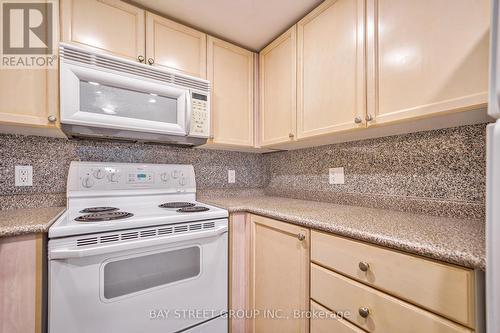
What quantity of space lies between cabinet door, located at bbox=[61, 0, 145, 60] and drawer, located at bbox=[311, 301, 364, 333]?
166 centimetres

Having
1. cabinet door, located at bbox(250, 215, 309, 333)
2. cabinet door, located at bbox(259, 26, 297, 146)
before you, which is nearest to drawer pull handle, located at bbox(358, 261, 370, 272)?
cabinet door, located at bbox(250, 215, 309, 333)

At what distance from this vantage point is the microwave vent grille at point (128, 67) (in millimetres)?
1141

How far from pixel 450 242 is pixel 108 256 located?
4.13 feet

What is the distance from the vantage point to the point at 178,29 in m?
1.51

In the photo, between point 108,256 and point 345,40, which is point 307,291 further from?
point 345,40

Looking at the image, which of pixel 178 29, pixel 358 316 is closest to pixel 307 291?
pixel 358 316

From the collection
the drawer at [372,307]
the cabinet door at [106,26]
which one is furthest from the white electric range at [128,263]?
the cabinet door at [106,26]

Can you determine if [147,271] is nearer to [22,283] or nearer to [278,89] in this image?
[22,283]

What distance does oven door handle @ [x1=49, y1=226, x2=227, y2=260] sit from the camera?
88 cm

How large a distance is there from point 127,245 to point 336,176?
1297 millimetres

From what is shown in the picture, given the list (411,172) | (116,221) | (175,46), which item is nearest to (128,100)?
(175,46)

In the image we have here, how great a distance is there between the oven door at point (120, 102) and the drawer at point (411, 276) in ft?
3.67

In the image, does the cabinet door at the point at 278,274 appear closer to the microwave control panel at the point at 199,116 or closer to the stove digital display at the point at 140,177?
the microwave control panel at the point at 199,116

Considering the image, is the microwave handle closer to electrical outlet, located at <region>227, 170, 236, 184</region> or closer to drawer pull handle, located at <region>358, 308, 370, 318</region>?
electrical outlet, located at <region>227, 170, 236, 184</region>
